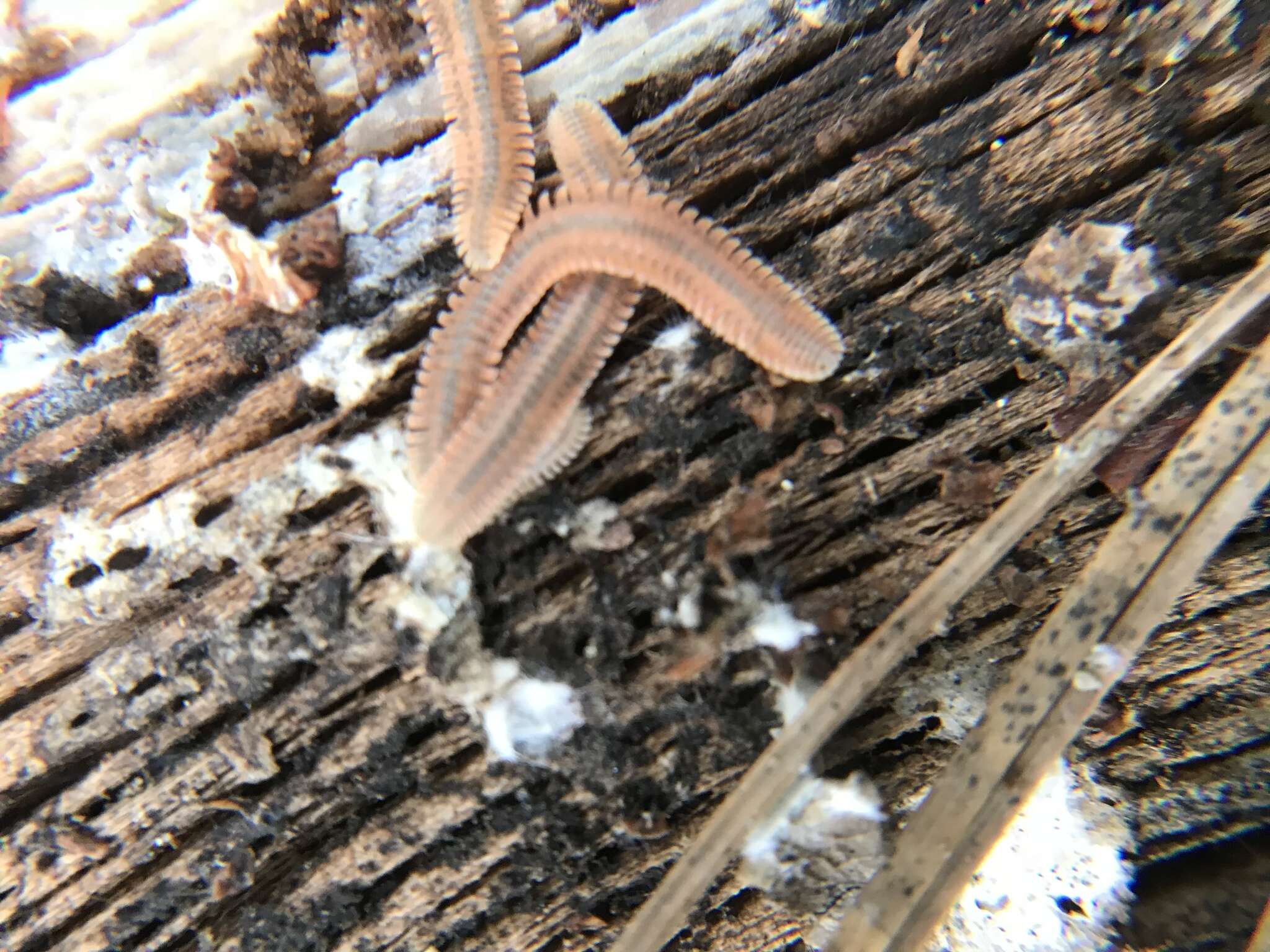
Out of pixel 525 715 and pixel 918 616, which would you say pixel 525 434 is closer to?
pixel 525 715

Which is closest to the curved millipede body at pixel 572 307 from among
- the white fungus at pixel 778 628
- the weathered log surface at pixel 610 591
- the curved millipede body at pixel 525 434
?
the curved millipede body at pixel 525 434

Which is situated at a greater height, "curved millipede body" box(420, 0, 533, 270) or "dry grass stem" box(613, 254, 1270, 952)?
"curved millipede body" box(420, 0, 533, 270)

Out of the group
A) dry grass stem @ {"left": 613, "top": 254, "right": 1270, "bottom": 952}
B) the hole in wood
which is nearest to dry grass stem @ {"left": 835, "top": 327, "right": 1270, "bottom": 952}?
dry grass stem @ {"left": 613, "top": 254, "right": 1270, "bottom": 952}

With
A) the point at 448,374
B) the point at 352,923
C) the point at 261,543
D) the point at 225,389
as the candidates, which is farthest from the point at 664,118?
the point at 352,923

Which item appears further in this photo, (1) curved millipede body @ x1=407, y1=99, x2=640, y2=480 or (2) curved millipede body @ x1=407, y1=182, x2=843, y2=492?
(1) curved millipede body @ x1=407, y1=99, x2=640, y2=480

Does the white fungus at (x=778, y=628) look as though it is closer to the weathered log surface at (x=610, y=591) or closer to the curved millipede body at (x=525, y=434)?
the weathered log surface at (x=610, y=591)

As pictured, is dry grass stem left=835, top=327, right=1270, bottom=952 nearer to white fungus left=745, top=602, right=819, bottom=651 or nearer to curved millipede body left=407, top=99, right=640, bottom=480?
white fungus left=745, top=602, right=819, bottom=651

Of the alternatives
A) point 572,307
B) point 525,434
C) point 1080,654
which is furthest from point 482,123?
point 1080,654

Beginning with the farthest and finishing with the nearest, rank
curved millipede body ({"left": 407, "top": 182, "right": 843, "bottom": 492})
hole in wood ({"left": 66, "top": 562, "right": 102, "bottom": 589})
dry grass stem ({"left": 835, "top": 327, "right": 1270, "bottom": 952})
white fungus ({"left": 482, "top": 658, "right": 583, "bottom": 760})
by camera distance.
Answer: hole in wood ({"left": 66, "top": 562, "right": 102, "bottom": 589}) < white fungus ({"left": 482, "top": 658, "right": 583, "bottom": 760}) < curved millipede body ({"left": 407, "top": 182, "right": 843, "bottom": 492}) < dry grass stem ({"left": 835, "top": 327, "right": 1270, "bottom": 952})
